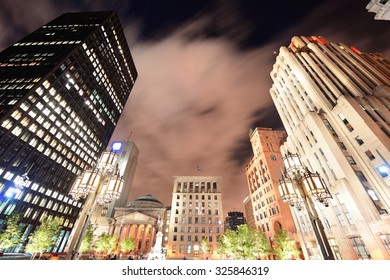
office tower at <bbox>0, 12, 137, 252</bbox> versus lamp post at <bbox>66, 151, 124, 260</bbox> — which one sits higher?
office tower at <bbox>0, 12, 137, 252</bbox>

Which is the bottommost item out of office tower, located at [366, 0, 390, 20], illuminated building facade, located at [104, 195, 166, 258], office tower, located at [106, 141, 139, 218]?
illuminated building facade, located at [104, 195, 166, 258]

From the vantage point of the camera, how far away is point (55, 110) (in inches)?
2169

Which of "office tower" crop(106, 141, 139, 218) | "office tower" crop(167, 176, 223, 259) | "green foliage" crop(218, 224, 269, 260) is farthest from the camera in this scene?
"office tower" crop(106, 141, 139, 218)

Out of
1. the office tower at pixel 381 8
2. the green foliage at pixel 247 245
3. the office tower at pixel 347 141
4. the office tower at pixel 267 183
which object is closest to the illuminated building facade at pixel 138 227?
the office tower at pixel 267 183

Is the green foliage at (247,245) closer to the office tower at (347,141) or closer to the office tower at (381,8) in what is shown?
the office tower at (347,141)

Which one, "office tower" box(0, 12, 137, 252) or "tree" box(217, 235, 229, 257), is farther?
"office tower" box(0, 12, 137, 252)

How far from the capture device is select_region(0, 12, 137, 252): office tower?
44344 millimetres

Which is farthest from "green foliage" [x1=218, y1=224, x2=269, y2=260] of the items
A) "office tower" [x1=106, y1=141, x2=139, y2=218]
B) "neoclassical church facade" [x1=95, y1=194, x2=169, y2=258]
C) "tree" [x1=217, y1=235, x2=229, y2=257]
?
"office tower" [x1=106, y1=141, x2=139, y2=218]

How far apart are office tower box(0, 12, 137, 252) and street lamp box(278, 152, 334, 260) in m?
42.8

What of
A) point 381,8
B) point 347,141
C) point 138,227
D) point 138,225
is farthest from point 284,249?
point 138,227

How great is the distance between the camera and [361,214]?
79.4 ft

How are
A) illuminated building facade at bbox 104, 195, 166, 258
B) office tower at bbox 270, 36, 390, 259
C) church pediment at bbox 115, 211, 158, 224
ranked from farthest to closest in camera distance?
church pediment at bbox 115, 211, 158, 224 → illuminated building facade at bbox 104, 195, 166, 258 → office tower at bbox 270, 36, 390, 259

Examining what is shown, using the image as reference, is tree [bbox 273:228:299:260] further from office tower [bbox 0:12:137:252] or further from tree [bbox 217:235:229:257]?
office tower [bbox 0:12:137:252]
